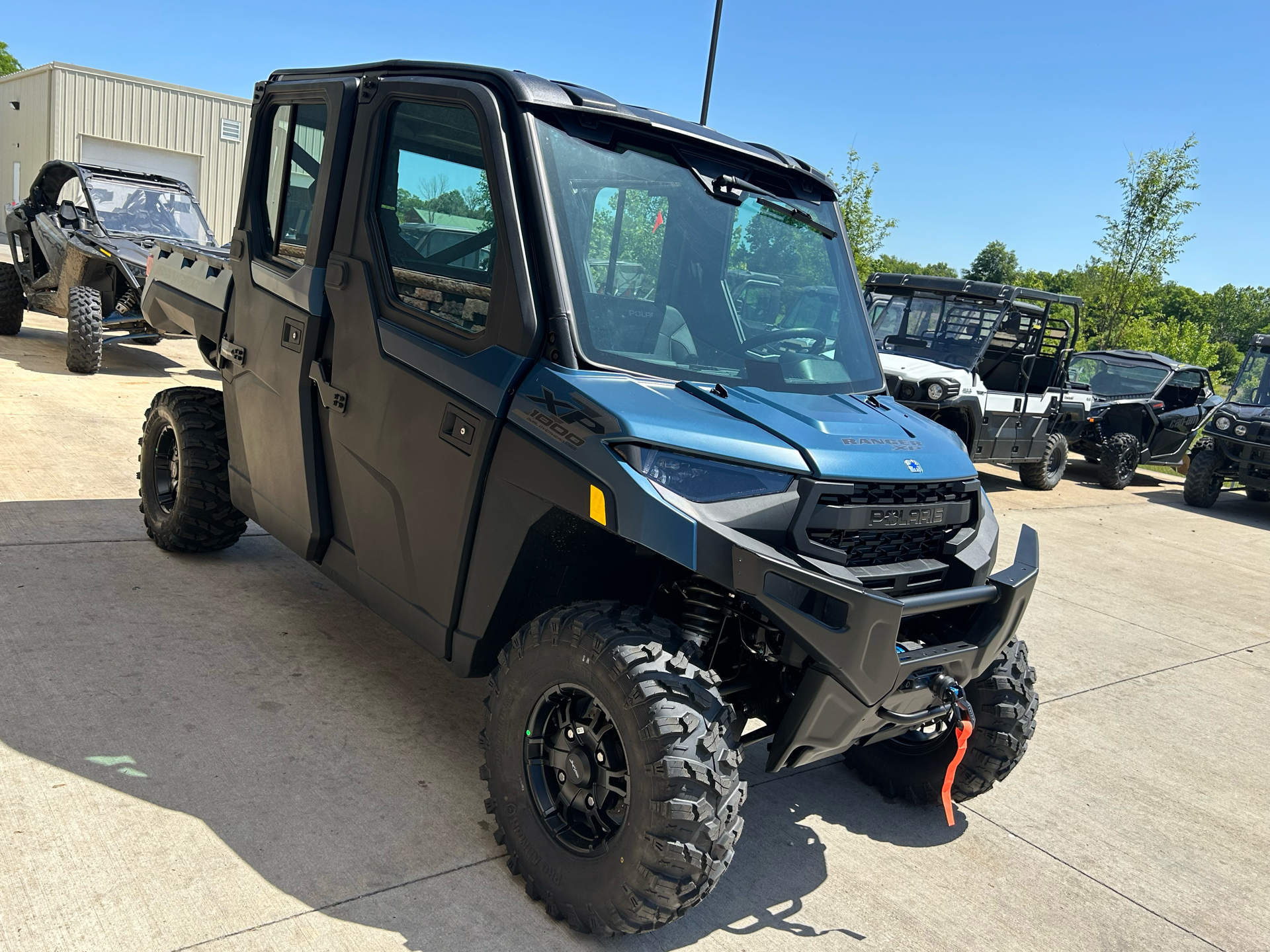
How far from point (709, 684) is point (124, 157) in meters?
29.1

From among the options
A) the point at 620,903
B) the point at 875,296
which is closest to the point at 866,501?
the point at 620,903

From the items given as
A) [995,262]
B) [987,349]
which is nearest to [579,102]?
[987,349]

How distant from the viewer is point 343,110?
358 cm

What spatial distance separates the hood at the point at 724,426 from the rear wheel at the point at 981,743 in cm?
82

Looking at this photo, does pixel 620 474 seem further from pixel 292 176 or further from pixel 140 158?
pixel 140 158

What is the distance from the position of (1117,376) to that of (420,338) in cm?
1451

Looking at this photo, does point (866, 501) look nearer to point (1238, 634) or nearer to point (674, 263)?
point (674, 263)

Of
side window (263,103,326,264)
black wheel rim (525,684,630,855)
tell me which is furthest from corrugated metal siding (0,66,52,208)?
black wheel rim (525,684,630,855)

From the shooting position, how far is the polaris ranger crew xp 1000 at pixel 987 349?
11.0m

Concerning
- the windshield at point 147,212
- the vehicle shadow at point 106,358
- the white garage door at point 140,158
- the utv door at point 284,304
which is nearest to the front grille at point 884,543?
the utv door at point 284,304

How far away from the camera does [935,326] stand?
1161 centimetres

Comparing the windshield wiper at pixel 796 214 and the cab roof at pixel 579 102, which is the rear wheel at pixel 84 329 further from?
the windshield wiper at pixel 796 214

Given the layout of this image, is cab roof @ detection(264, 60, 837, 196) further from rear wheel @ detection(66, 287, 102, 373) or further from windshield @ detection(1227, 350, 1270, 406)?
windshield @ detection(1227, 350, 1270, 406)

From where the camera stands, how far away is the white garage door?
86.1ft
